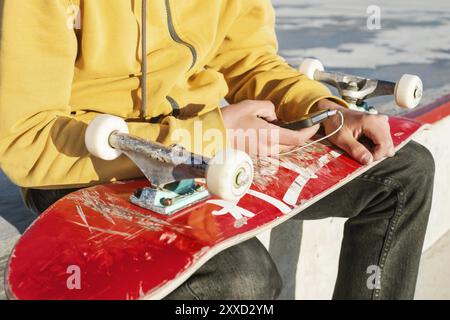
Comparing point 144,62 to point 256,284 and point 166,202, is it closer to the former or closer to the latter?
point 166,202

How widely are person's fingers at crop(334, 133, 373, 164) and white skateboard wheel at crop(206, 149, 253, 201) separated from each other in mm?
619

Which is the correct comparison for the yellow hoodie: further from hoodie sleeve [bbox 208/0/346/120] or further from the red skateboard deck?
the red skateboard deck

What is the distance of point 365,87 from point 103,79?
2.76 ft

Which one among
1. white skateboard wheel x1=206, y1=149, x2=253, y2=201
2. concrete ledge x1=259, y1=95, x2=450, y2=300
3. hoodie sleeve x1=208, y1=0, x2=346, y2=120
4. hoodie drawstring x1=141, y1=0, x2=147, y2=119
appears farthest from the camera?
concrete ledge x1=259, y1=95, x2=450, y2=300

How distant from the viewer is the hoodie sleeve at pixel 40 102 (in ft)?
4.00

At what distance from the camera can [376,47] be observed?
4.48 m

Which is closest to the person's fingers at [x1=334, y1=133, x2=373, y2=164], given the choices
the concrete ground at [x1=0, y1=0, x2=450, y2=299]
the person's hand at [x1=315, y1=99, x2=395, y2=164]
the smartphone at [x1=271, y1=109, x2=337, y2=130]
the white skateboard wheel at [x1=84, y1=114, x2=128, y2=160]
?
the person's hand at [x1=315, y1=99, x2=395, y2=164]

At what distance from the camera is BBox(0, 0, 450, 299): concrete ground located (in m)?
2.49

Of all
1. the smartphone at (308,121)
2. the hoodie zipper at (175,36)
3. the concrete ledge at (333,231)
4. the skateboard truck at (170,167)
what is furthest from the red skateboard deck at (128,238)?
the concrete ledge at (333,231)

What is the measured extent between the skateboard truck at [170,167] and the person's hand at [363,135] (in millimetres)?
482

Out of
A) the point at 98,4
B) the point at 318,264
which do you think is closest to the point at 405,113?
the point at 318,264

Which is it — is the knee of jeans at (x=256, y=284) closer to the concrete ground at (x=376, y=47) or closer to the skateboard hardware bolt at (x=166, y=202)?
the skateboard hardware bolt at (x=166, y=202)

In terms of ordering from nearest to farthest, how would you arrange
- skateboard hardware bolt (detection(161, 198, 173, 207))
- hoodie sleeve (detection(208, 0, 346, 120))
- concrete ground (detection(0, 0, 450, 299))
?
skateboard hardware bolt (detection(161, 198, 173, 207))
hoodie sleeve (detection(208, 0, 346, 120))
concrete ground (detection(0, 0, 450, 299))

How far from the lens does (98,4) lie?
4.48ft
